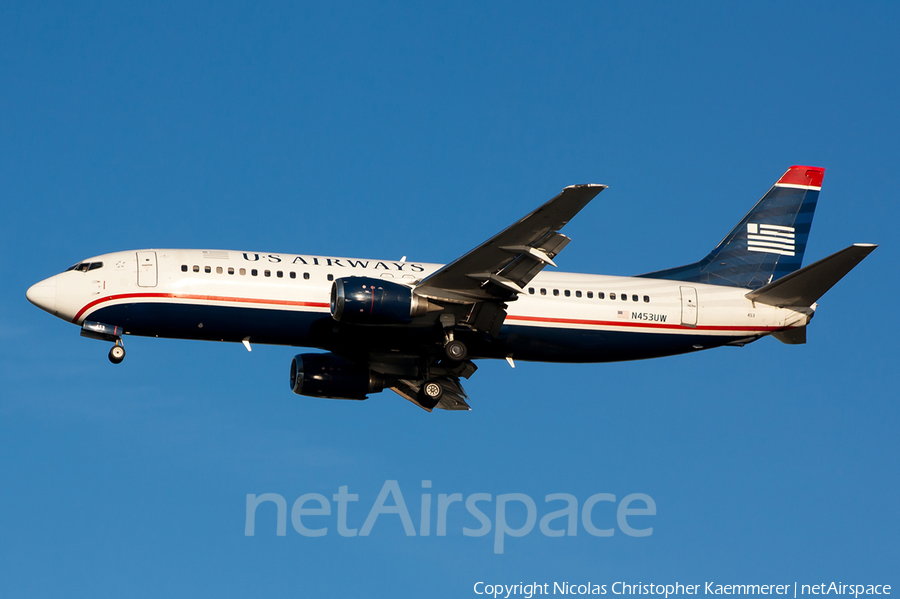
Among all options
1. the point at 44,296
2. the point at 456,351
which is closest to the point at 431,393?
the point at 456,351

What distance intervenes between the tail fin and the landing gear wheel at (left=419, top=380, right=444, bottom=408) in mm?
10410

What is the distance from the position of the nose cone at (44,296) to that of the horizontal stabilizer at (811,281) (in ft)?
85.8

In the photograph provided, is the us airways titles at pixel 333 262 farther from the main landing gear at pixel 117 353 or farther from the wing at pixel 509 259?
the main landing gear at pixel 117 353

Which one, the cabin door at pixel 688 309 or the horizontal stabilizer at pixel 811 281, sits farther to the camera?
the cabin door at pixel 688 309

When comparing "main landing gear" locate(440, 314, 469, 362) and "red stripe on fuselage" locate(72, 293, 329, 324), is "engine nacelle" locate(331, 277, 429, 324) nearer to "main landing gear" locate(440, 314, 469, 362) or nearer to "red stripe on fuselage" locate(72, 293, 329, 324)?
"main landing gear" locate(440, 314, 469, 362)

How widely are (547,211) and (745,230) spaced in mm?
16420

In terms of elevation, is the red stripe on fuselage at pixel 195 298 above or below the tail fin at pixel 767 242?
below

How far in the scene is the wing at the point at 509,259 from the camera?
3325 centimetres

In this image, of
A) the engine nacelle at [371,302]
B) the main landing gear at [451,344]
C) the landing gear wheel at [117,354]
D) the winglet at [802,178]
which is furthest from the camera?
the winglet at [802,178]

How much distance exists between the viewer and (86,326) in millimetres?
36844

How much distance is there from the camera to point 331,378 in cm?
4050

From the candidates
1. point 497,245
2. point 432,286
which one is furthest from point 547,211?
point 432,286

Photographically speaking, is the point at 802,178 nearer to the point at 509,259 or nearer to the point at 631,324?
the point at 631,324

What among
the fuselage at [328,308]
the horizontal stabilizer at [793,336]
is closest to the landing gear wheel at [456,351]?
the fuselage at [328,308]
